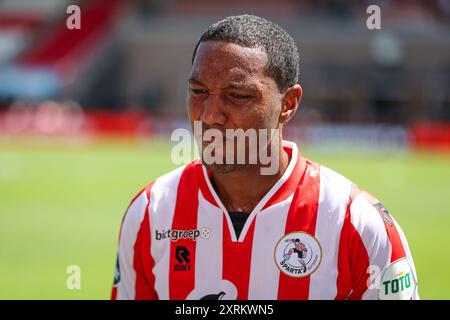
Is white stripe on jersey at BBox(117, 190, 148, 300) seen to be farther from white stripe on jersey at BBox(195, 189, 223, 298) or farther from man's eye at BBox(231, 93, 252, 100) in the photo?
man's eye at BBox(231, 93, 252, 100)

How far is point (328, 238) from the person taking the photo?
2.79m

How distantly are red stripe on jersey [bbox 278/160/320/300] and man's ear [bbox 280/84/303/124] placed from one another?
246 mm

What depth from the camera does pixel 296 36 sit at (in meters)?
30.4

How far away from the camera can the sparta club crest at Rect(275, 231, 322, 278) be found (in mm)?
2809

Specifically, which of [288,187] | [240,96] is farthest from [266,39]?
[288,187]

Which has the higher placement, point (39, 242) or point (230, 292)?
point (230, 292)

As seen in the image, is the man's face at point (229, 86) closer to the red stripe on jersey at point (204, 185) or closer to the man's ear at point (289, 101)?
the man's ear at point (289, 101)

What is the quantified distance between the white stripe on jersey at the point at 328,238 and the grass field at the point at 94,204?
461 centimetres

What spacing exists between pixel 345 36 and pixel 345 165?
1167 cm

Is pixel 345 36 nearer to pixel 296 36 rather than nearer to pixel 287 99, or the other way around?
pixel 296 36

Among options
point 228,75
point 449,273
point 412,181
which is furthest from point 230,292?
point 412,181

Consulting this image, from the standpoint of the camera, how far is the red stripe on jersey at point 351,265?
107 inches

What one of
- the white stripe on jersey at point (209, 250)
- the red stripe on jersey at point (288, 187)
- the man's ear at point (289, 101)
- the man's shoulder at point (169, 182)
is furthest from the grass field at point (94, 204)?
the man's ear at point (289, 101)
